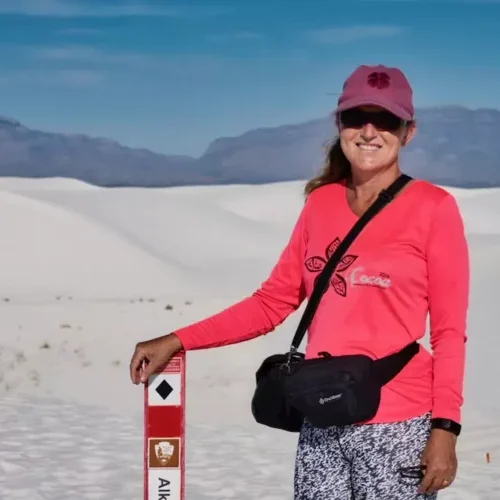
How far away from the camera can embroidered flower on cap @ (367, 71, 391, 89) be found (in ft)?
8.50

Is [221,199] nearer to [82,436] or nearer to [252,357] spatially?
[252,357]

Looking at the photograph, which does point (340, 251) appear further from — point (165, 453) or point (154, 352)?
point (165, 453)

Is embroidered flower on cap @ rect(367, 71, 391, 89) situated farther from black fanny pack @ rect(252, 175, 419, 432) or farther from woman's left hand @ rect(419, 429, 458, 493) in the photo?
woman's left hand @ rect(419, 429, 458, 493)

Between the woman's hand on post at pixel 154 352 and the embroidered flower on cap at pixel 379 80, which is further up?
the embroidered flower on cap at pixel 379 80

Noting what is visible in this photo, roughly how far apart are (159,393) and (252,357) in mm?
9303

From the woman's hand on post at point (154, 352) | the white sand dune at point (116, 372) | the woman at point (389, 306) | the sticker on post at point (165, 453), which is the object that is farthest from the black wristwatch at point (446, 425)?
the white sand dune at point (116, 372)

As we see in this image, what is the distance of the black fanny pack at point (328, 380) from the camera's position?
8.13ft

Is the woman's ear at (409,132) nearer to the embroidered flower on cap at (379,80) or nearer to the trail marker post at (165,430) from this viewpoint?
the embroidered flower on cap at (379,80)

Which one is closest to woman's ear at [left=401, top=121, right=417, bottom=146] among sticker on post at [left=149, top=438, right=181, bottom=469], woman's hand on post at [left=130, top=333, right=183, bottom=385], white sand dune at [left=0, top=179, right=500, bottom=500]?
woman's hand on post at [left=130, top=333, right=183, bottom=385]

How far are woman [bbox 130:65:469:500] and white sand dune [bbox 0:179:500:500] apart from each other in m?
1.18

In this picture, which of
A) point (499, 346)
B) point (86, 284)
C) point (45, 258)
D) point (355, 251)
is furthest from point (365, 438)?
point (45, 258)

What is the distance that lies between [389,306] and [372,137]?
0.41 metres

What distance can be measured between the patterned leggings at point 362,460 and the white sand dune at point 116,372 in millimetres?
1379

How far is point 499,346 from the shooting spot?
12.8 m
